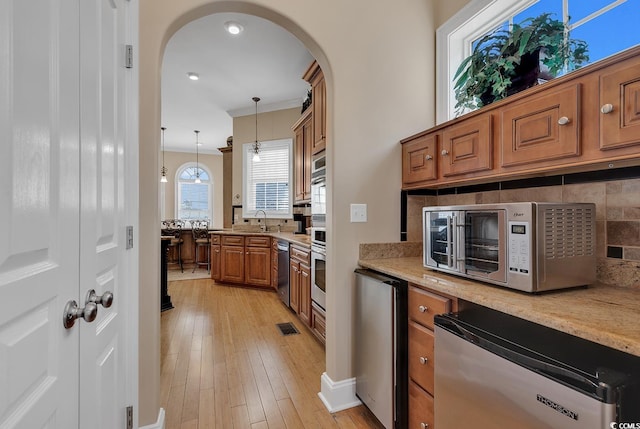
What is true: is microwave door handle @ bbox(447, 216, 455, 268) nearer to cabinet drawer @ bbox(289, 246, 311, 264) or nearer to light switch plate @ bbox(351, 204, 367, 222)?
light switch plate @ bbox(351, 204, 367, 222)

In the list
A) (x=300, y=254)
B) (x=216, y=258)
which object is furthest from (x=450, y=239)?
(x=216, y=258)

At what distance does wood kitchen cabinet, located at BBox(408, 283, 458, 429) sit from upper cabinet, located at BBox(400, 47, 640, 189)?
692 mm

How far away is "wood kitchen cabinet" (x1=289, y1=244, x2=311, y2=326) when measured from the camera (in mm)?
3156

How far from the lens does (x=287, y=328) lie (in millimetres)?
3344

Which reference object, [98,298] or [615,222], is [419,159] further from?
[98,298]

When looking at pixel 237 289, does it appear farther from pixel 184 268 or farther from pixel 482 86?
pixel 482 86

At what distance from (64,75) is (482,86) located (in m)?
1.83

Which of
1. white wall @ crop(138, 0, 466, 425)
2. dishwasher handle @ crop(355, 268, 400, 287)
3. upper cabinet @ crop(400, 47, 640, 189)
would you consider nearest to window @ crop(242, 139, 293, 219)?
white wall @ crop(138, 0, 466, 425)

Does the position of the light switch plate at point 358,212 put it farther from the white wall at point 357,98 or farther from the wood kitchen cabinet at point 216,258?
the wood kitchen cabinet at point 216,258

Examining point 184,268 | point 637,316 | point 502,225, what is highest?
point 502,225

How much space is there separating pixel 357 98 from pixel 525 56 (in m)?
0.95

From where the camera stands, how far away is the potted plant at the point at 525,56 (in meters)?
1.41

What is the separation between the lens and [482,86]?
1.66 m

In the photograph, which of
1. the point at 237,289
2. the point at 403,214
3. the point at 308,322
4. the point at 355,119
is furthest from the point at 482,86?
the point at 237,289
